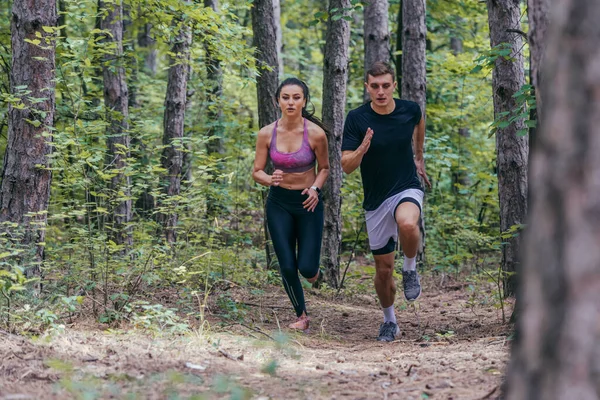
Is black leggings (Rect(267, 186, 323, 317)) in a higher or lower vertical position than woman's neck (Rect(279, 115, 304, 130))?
lower

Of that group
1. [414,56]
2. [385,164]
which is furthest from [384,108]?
[414,56]

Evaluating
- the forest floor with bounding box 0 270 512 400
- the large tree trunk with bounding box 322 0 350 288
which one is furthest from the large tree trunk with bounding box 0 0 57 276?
the large tree trunk with bounding box 322 0 350 288

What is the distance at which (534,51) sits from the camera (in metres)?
4.19

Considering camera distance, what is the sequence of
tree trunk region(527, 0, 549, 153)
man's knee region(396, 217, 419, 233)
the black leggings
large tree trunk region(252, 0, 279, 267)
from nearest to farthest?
1. tree trunk region(527, 0, 549, 153)
2. man's knee region(396, 217, 419, 233)
3. the black leggings
4. large tree trunk region(252, 0, 279, 267)

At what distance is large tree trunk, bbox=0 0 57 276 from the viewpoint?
6.77 m

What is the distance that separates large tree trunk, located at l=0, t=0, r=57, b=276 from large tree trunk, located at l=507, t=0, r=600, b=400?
18.5 ft

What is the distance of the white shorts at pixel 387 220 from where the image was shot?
6.48 metres

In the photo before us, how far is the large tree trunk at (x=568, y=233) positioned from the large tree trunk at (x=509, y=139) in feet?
21.4

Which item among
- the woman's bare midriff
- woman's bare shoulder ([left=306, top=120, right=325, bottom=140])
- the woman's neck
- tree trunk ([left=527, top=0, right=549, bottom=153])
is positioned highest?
tree trunk ([left=527, top=0, right=549, bottom=153])

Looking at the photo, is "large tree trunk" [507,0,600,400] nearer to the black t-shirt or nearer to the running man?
the running man

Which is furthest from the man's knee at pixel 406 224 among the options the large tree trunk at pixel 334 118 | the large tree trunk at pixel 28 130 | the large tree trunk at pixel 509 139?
the large tree trunk at pixel 334 118

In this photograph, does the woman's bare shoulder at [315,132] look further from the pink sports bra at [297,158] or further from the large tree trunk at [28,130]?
the large tree trunk at [28,130]

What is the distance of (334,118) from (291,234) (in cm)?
372

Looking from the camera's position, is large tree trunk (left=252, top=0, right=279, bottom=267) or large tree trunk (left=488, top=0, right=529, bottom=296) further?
large tree trunk (left=252, top=0, right=279, bottom=267)
